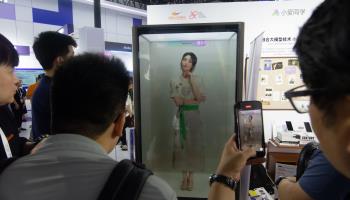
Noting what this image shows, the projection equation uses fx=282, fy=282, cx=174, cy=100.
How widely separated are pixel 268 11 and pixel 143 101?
2411mm

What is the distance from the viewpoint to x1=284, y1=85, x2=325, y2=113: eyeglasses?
512 millimetres

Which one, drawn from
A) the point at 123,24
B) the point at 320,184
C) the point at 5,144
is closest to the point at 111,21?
the point at 123,24

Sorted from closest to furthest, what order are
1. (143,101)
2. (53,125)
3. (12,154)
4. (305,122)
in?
1. (53,125)
2. (12,154)
3. (143,101)
4. (305,122)

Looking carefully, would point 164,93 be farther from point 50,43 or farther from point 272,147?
point 272,147

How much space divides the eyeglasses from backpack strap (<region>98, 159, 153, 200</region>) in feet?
1.28

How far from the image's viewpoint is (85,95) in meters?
0.80

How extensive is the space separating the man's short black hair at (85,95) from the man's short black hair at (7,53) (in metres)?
0.57

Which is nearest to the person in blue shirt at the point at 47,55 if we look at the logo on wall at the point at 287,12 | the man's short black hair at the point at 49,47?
the man's short black hair at the point at 49,47

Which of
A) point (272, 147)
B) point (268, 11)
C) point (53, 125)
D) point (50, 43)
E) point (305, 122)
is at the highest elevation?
point (268, 11)

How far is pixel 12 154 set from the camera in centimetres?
138

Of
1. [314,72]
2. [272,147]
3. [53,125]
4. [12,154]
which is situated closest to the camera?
[314,72]

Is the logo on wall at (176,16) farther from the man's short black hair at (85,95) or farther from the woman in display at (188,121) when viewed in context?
the man's short black hair at (85,95)

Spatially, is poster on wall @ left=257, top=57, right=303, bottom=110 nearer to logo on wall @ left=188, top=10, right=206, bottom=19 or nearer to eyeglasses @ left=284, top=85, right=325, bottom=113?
logo on wall @ left=188, top=10, right=206, bottom=19

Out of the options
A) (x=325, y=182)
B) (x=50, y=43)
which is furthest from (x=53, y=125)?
(x=50, y=43)
